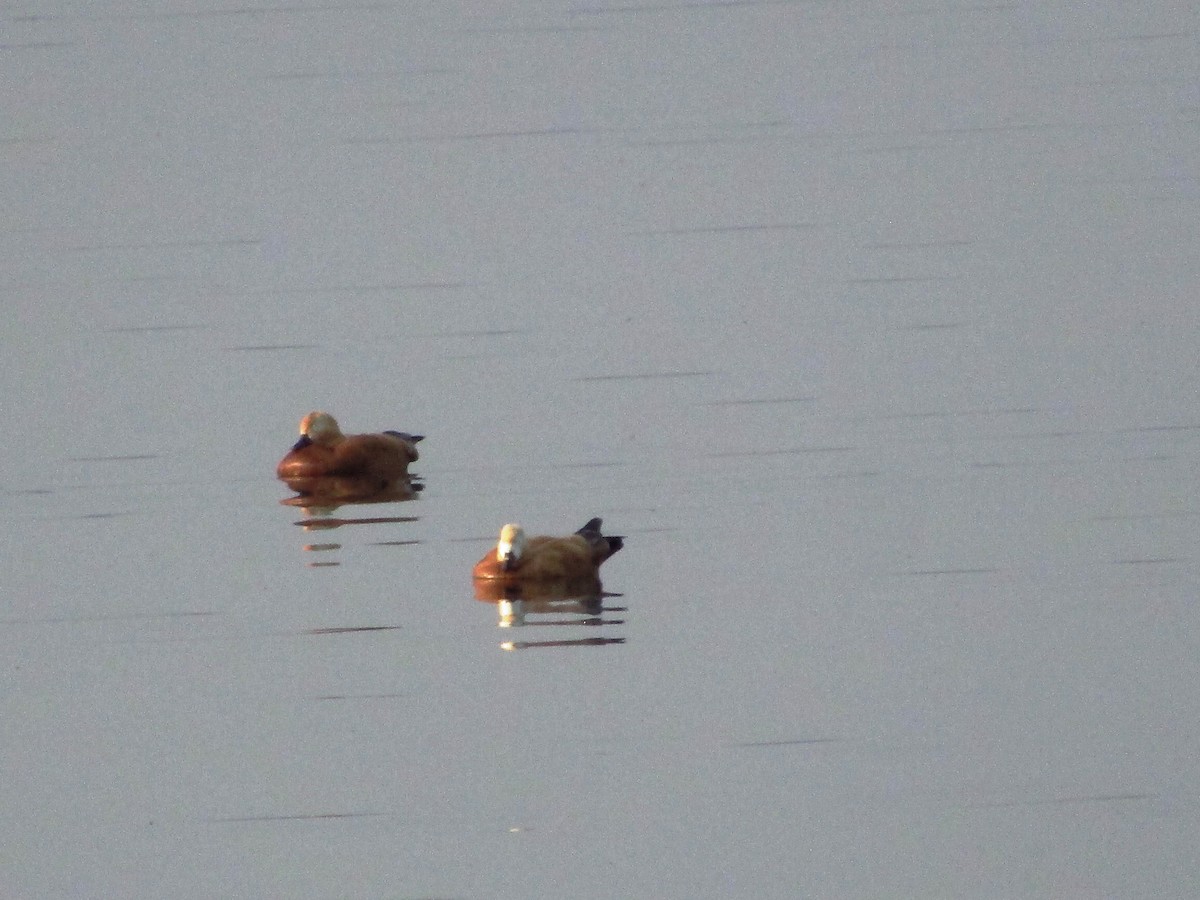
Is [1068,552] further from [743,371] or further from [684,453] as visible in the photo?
[743,371]

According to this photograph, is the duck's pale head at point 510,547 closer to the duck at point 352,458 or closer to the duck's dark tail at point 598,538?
the duck's dark tail at point 598,538

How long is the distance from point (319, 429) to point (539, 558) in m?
2.40

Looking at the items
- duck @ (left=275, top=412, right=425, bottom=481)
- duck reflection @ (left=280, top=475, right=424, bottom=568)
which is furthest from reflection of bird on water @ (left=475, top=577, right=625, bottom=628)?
duck @ (left=275, top=412, right=425, bottom=481)

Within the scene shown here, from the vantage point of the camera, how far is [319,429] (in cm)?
1178

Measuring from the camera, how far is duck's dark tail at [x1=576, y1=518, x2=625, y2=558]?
9.88 metres

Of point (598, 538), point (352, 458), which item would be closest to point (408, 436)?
point (352, 458)

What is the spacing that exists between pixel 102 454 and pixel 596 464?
2.23m

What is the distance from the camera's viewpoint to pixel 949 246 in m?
15.5

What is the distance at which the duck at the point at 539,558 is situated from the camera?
9.58 meters

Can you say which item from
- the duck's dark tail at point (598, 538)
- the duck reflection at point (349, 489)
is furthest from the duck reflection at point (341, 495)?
A: the duck's dark tail at point (598, 538)

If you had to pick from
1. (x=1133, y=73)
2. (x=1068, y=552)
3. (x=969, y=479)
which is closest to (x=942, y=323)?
(x=969, y=479)

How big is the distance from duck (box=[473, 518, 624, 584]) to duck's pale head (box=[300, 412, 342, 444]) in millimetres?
2078

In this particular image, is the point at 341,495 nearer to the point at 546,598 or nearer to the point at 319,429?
the point at 319,429

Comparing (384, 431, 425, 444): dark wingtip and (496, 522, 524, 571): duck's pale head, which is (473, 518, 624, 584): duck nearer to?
(496, 522, 524, 571): duck's pale head
